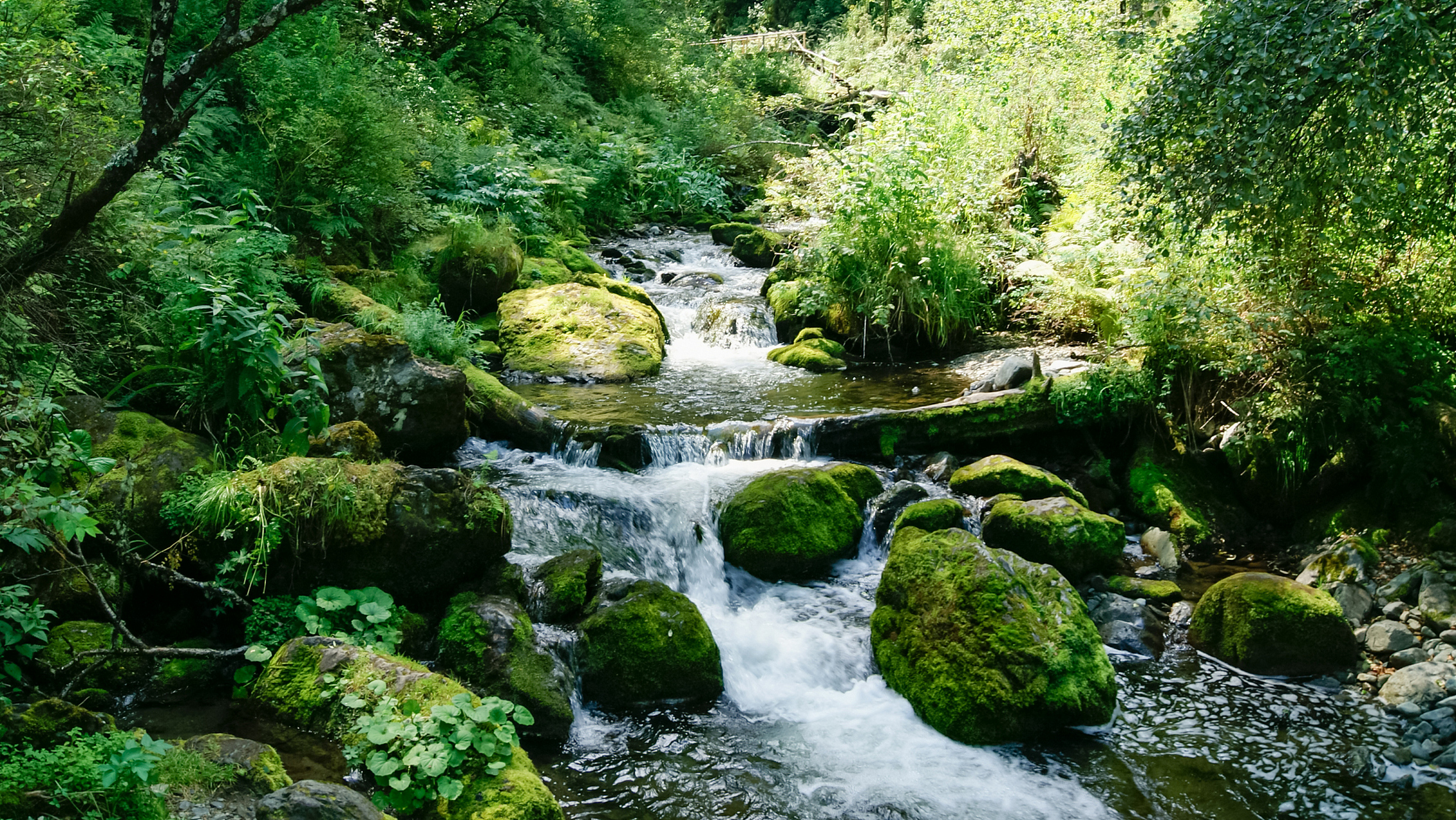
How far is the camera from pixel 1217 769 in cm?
457

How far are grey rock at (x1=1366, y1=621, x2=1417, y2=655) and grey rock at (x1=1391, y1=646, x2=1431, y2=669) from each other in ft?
0.15

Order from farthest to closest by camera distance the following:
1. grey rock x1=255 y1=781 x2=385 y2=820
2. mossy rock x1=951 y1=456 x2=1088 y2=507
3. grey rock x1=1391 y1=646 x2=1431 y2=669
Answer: mossy rock x1=951 y1=456 x2=1088 y2=507
grey rock x1=1391 y1=646 x2=1431 y2=669
grey rock x1=255 y1=781 x2=385 y2=820

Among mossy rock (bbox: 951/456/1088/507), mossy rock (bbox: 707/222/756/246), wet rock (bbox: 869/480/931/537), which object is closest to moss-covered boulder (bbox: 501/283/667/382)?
wet rock (bbox: 869/480/931/537)

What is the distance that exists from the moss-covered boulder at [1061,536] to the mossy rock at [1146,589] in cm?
18

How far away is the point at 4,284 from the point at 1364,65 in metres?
7.68

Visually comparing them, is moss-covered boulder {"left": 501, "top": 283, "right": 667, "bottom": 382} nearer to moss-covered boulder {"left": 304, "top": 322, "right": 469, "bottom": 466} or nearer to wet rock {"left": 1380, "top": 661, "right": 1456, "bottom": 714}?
moss-covered boulder {"left": 304, "top": 322, "right": 469, "bottom": 466}

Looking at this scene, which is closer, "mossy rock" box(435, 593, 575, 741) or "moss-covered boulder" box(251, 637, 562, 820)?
"moss-covered boulder" box(251, 637, 562, 820)

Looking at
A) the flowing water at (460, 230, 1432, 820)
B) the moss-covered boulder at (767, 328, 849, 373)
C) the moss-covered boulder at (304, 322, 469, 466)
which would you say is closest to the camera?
the flowing water at (460, 230, 1432, 820)

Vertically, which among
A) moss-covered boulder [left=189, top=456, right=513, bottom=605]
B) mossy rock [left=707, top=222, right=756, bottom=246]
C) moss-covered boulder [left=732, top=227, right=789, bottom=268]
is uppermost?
mossy rock [left=707, top=222, right=756, bottom=246]

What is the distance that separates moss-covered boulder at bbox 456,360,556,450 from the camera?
784 centimetres

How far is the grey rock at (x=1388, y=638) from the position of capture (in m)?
5.50

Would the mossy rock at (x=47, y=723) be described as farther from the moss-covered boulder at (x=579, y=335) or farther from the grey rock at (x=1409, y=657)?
the grey rock at (x=1409, y=657)

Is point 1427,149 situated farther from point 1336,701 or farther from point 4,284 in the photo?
point 4,284

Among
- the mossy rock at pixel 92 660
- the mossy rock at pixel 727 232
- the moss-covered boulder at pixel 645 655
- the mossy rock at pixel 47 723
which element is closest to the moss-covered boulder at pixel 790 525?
the moss-covered boulder at pixel 645 655
